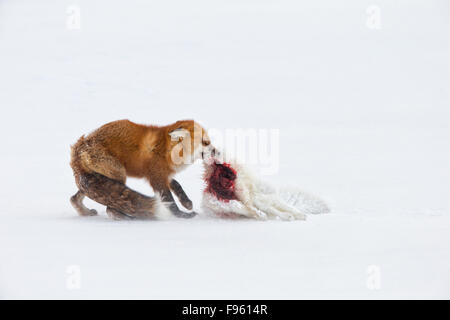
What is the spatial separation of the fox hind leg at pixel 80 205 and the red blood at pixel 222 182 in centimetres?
97

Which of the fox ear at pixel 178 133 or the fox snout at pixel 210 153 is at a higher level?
the fox ear at pixel 178 133

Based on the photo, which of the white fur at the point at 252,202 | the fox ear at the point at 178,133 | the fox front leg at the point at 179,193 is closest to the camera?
the fox ear at the point at 178,133

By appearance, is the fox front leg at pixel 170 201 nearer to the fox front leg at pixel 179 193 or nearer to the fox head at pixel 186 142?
the fox front leg at pixel 179 193

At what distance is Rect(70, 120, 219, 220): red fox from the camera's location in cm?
436

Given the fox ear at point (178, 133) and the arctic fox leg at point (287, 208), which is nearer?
the fox ear at point (178, 133)

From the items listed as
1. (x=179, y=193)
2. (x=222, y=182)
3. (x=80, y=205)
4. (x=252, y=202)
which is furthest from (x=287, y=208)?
(x=80, y=205)

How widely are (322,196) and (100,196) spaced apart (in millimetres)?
1922

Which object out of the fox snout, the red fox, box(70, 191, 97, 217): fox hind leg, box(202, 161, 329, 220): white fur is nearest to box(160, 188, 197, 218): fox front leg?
the red fox

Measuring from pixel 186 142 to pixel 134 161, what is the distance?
43 cm

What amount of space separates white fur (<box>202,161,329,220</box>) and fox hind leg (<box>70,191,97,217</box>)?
36.5 inches

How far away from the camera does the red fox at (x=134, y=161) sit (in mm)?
4363

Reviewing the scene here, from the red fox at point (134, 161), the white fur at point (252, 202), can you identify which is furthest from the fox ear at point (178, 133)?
the white fur at point (252, 202)

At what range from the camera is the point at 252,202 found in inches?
177

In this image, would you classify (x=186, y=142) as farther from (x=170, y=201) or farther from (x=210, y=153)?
(x=170, y=201)
